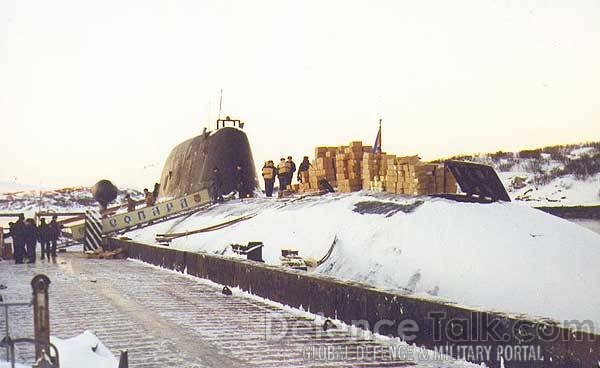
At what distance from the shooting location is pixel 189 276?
1485cm

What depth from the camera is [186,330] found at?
8438 mm

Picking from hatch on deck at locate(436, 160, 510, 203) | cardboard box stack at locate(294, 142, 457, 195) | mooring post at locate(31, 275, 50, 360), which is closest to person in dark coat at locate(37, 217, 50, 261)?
cardboard box stack at locate(294, 142, 457, 195)

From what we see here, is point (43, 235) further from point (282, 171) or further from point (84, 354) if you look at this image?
point (84, 354)

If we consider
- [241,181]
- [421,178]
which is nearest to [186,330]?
[421,178]

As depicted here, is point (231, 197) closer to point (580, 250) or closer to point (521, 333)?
point (580, 250)

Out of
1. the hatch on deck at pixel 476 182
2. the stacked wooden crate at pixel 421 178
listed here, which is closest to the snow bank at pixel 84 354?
the hatch on deck at pixel 476 182

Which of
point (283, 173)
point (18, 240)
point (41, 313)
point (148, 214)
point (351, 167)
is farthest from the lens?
point (148, 214)

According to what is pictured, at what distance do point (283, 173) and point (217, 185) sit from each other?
3284 mm

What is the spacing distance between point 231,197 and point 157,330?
57.9ft

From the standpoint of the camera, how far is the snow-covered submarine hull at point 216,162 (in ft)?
87.0

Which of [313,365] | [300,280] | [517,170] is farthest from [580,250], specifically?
[517,170]

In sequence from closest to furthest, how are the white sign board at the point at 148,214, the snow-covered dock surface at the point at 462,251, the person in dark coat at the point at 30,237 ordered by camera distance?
1. the snow-covered dock surface at the point at 462,251
2. the person in dark coat at the point at 30,237
3. the white sign board at the point at 148,214

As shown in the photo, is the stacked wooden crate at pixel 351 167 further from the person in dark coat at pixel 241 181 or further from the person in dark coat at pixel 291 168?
the person in dark coat at pixel 241 181

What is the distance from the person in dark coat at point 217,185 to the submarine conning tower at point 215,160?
0.39 feet
